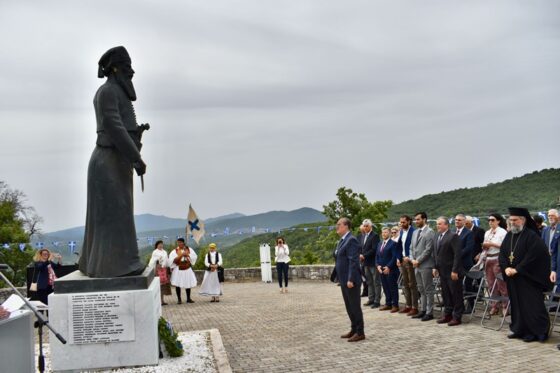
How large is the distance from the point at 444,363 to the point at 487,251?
3.76 meters

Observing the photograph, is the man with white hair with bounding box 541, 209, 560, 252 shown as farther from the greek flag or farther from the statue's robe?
the greek flag

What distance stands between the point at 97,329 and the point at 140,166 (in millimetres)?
1905

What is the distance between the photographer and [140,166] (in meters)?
6.53

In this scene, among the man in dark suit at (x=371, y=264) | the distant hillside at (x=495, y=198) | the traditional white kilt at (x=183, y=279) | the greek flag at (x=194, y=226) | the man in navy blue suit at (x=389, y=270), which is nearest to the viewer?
the man in navy blue suit at (x=389, y=270)

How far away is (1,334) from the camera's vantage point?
12.4 feet

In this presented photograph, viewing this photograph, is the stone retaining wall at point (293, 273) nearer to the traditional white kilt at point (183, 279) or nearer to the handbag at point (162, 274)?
the traditional white kilt at point (183, 279)

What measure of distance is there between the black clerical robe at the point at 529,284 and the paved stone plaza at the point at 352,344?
286 millimetres

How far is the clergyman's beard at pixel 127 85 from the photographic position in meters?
6.72

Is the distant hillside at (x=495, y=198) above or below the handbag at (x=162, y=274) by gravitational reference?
above

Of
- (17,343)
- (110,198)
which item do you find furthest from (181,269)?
(17,343)

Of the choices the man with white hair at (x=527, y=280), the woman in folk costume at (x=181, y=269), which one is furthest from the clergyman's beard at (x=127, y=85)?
the woman in folk costume at (x=181, y=269)

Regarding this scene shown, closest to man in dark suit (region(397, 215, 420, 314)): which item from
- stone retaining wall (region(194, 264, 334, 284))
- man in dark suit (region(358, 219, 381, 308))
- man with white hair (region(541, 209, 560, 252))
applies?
man in dark suit (region(358, 219, 381, 308))

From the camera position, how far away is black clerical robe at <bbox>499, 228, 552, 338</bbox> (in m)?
7.87

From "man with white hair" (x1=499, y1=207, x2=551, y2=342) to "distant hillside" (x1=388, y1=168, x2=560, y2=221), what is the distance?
23290 mm
